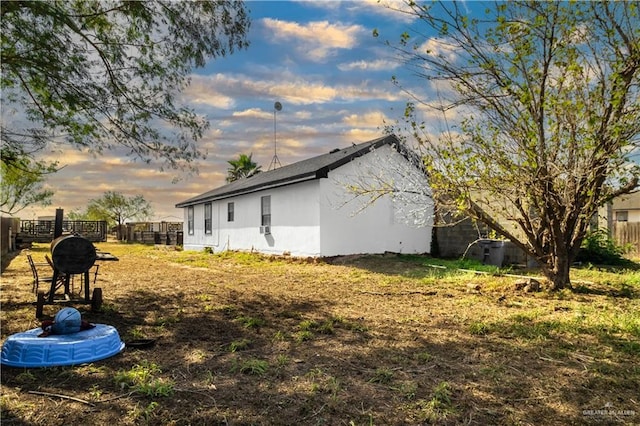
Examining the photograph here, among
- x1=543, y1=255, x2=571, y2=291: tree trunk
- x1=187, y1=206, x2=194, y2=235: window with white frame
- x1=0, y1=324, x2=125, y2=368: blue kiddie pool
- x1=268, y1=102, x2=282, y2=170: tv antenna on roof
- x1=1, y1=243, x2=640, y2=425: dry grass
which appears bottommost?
x1=1, y1=243, x2=640, y2=425: dry grass

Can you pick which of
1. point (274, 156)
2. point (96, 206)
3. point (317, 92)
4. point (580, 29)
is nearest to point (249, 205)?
point (274, 156)

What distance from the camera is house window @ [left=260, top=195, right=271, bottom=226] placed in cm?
1802

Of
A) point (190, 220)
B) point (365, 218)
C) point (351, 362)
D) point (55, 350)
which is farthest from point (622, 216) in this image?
point (55, 350)

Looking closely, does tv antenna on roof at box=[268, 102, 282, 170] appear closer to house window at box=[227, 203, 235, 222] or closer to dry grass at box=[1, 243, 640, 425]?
house window at box=[227, 203, 235, 222]

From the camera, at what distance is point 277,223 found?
56.7 ft

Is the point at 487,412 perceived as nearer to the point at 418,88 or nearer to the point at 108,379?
the point at 108,379

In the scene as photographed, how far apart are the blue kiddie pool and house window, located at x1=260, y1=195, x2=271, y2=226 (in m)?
13.2

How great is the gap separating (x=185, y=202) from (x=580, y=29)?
2435 cm

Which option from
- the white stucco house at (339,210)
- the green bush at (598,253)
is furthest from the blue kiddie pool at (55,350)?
the green bush at (598,253)

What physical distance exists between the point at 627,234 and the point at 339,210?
13584 millimetres

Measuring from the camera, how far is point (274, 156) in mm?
25953

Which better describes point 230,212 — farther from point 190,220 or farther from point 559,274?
point 559,274

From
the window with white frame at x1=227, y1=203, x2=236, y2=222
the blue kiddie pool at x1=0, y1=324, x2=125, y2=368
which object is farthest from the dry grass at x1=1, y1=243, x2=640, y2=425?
the window with white frame at x1=227, y1=203, x2=236, y2=222

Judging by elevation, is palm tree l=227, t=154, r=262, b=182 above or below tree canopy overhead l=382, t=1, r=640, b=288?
above
